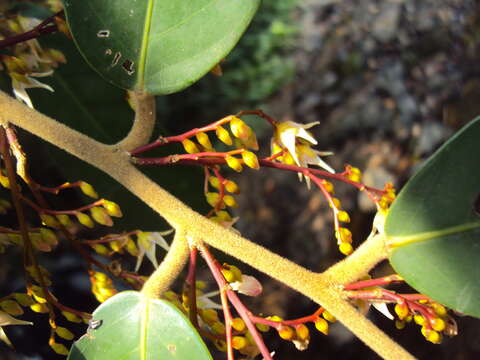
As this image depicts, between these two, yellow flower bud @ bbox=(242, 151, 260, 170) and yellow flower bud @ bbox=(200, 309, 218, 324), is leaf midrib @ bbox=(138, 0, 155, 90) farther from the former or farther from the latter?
yellow flower bud @ bbox=(200, 309, 218, 324)

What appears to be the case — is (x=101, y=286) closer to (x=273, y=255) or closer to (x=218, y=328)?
(x=218, y=328)

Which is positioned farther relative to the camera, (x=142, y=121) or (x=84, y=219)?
(x=84, y=219)

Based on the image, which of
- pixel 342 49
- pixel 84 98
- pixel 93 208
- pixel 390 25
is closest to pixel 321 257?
pixel 342 49

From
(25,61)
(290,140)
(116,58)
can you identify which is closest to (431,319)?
(290,140)

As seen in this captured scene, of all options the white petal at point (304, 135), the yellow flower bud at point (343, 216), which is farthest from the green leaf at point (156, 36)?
the yellow flower bud at point (343, 216)

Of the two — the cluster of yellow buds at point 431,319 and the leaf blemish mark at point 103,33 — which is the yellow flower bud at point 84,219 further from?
the cluster of yellow buds at point 431,319

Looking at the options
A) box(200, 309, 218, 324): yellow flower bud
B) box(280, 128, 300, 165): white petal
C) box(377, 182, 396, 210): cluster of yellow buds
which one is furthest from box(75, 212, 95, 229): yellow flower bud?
box(377, 182, 396, 210): cluster of yellow buds
